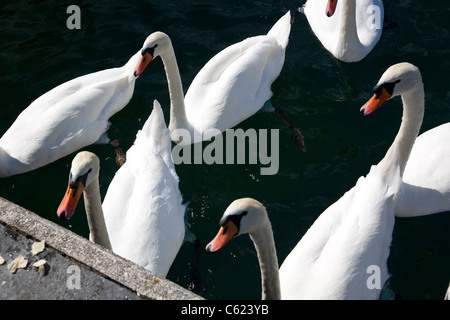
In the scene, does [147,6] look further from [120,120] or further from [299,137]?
[299,137]

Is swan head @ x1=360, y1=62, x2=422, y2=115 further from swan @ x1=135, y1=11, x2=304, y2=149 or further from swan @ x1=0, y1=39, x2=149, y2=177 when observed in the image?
swan @ x1=0, y1=39, x2=149, y2=177

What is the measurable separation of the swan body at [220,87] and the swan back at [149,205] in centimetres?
44

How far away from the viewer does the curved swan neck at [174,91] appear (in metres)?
8.09

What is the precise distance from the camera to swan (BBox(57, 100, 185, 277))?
20.7 ft

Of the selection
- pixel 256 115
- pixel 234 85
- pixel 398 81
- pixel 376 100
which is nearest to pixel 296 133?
pixel 256 115

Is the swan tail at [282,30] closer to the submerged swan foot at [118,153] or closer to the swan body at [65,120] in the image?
the swan body at [65,120]

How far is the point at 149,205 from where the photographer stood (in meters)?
7.08

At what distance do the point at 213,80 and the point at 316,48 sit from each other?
5.74ft

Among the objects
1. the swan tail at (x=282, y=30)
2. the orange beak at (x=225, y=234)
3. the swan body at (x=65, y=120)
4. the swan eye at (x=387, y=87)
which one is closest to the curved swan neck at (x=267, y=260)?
the orange beak at (x=225, y=234)

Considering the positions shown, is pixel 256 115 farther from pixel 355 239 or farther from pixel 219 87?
pixel 355 239

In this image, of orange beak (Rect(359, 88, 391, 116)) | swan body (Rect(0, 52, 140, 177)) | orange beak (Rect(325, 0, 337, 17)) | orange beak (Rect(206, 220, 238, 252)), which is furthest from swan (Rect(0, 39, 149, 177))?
orange beak (Rect(206, 220, 238, 252))

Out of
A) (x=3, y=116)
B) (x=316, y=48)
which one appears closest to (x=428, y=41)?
(x=316, y=48)

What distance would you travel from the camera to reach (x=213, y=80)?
337 inches

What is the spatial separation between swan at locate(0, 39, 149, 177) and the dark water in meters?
0.28
